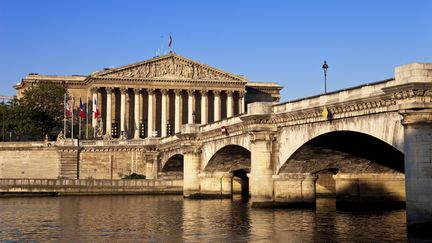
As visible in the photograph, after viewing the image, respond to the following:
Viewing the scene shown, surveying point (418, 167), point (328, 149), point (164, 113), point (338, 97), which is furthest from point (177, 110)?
point (418, 167)

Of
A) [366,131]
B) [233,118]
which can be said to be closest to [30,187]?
[233,118]

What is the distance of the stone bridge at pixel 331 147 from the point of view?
134 feet

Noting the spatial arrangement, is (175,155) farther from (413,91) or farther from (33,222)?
(413,91)

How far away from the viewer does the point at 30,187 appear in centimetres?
9725

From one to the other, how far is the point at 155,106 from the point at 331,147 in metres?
107

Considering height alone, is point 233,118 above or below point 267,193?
above

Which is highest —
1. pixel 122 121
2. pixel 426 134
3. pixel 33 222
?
pixel 122 121

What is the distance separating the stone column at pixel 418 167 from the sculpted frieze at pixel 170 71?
120 metres

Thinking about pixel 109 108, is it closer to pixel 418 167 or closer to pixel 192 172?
pixel 192 172

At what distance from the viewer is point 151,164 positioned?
387 feet

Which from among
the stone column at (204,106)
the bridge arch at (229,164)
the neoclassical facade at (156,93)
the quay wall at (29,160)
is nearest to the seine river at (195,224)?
the bridge arch at (229,164)

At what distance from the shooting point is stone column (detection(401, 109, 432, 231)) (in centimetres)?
4003

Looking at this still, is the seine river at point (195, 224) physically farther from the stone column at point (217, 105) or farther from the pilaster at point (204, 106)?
the stone column at point (217, 105)

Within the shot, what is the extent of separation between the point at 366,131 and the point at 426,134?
6.93 meters
